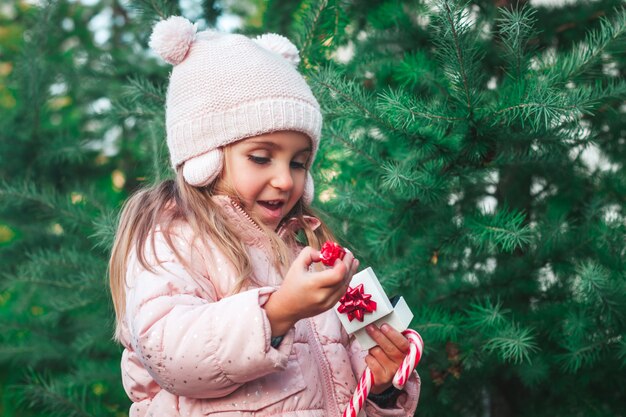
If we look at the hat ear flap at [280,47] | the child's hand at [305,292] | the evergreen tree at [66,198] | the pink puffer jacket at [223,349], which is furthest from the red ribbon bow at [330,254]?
the evergreen tree at [66,198]

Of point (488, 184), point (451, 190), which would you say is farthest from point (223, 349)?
point (488, 184)

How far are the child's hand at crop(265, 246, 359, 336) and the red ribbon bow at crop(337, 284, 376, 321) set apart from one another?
0.14 metres

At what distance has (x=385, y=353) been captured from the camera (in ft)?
5.52

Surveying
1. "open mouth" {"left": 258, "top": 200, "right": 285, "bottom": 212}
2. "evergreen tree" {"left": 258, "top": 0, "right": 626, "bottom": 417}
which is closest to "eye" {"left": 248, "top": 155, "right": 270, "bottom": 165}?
A: "open mouth" {"left": 258, "top": 200, "right": 285, "bottom": 212}

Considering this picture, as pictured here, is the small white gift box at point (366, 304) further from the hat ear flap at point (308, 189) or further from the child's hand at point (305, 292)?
the hat ear flap at point (308, 189)

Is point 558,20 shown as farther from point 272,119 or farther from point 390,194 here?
point 272,119

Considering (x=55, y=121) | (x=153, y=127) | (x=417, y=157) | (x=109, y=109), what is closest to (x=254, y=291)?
(x=417, y=157)

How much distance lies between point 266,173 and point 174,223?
10.5 inches

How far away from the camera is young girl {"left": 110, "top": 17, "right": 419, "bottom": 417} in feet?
4.66

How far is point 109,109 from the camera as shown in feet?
9.32

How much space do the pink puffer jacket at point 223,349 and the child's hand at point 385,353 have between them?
8 cm

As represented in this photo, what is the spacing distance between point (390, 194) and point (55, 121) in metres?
2.80

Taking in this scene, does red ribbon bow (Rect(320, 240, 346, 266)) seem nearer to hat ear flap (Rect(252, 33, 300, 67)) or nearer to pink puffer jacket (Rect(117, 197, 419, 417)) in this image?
pink puffer jacket (Rect(117, 197, 419, 417))

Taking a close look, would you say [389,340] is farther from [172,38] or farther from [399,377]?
[172,38]
